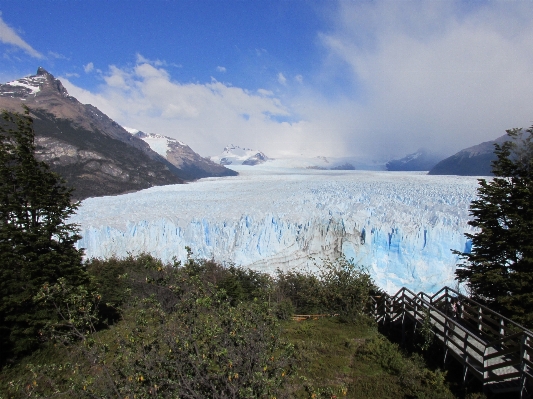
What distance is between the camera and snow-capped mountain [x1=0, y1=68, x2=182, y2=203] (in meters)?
60.9

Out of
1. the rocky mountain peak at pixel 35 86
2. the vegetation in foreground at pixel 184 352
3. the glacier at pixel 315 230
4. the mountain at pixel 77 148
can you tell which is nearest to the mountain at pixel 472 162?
the glacier at pixel 315 230

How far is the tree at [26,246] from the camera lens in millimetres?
9266

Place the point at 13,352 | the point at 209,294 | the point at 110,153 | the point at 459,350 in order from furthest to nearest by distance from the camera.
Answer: the point at 110,153 → the point at 13,352 → the point at 459,350 → the point at 209,294

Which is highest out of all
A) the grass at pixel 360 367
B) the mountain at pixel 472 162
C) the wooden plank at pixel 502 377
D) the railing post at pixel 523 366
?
the mountain at pixel 472 162

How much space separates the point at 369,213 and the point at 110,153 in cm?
7113

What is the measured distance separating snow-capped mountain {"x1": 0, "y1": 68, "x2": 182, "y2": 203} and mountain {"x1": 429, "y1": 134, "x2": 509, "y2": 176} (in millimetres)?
55288

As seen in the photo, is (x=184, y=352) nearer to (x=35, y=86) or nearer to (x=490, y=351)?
(x=490, y=351)

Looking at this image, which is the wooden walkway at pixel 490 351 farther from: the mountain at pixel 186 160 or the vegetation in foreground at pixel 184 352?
the mountain at pixel 186 160

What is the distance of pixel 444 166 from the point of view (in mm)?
61031

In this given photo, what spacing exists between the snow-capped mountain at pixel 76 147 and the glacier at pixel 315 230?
3100cm

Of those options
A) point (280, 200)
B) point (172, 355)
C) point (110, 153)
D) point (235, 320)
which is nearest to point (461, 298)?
point (235, 320)

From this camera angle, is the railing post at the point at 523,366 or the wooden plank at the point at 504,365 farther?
the wooden plank at the point at 504,365

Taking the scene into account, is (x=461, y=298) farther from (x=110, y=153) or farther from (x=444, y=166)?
(x=110, y=153)

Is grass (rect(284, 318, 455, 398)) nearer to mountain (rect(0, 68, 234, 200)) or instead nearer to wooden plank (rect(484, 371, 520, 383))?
wooden plank (rect(484, 371, 520, 383))
